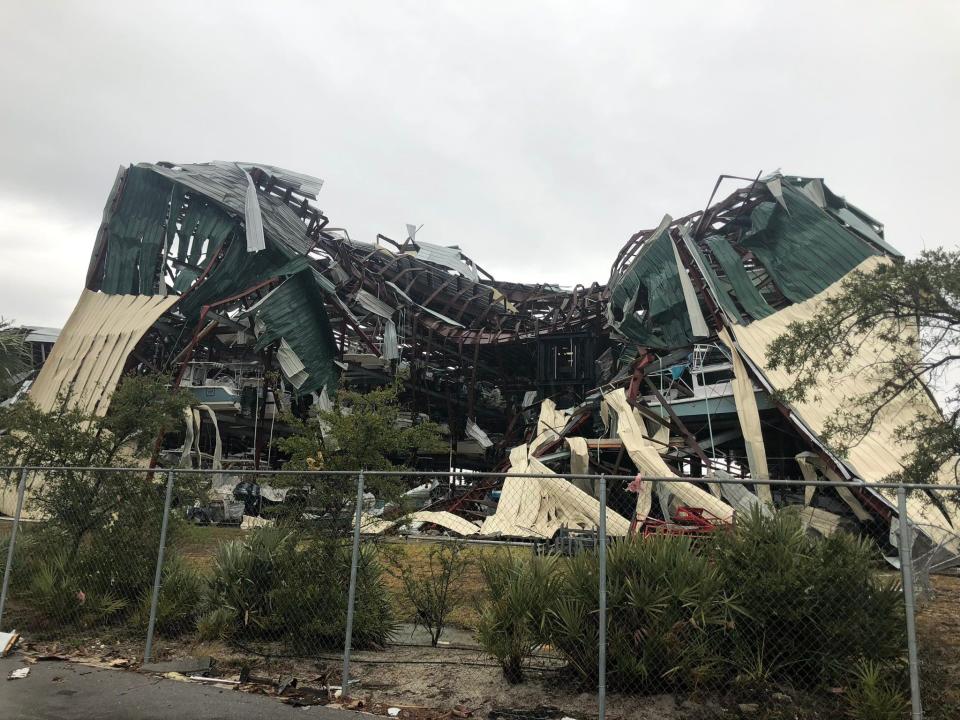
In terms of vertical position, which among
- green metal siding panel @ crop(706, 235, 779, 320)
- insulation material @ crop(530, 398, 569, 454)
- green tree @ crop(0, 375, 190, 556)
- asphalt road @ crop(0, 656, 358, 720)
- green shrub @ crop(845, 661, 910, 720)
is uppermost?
green metal siding panel @ crop(706, 235, 779, 320)

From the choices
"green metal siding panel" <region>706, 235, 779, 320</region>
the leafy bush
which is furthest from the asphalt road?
"green metal siding panel" <region>706, 235, 779, 320</region>

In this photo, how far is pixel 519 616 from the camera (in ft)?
21.7

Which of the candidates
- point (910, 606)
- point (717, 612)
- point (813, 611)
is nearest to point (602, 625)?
point (717, 612)

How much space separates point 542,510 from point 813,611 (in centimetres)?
1786

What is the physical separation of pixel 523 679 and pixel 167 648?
14.2 ft

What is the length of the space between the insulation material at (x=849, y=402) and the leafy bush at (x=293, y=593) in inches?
554

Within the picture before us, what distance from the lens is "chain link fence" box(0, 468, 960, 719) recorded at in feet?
19.0

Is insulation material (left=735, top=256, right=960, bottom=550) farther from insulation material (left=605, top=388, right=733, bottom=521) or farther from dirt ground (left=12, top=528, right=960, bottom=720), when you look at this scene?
dirt ground (left=12, top=528, right=960, bottom=720)

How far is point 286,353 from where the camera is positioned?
111 feet

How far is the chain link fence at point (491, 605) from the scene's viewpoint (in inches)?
228

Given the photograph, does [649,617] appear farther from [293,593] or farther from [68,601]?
[68,601]

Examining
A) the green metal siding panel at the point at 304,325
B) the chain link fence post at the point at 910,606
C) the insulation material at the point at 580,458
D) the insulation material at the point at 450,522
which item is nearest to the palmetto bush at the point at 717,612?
the chain link fence post at the point at 910,606

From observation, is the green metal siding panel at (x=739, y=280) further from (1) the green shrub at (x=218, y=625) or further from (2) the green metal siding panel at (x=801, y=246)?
(1) the green shrub at (x=218, y=625)

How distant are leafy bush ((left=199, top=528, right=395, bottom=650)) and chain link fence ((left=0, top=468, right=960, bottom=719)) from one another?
0.08 feet
